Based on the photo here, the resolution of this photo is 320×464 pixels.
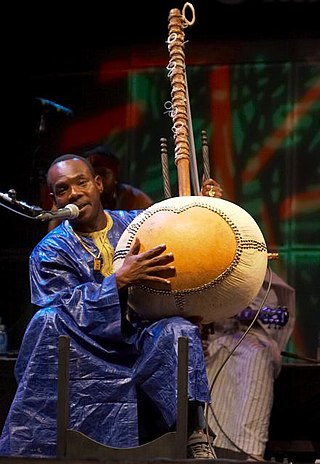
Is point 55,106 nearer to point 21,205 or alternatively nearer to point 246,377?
point 246,377

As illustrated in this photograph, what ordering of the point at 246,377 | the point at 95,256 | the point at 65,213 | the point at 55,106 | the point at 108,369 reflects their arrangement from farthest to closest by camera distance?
the point at 55,106 → the point at 246,377 → the point at 95,256 → the point at 65,213 → the point at 108,369

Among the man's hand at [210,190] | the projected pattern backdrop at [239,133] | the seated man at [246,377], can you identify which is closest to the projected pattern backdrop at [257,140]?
the projected pattern backdrop at [239,133]

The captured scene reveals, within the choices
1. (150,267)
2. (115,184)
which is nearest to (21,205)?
(150,267)

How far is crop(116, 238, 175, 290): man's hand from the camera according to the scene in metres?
3.88

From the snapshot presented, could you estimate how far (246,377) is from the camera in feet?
19.1

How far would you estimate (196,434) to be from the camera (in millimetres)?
3910

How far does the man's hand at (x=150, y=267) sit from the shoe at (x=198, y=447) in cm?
56

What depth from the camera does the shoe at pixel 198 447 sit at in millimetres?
3887

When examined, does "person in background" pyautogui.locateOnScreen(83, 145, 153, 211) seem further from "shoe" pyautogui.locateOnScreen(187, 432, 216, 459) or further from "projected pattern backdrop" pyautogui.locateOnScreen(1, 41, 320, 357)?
"shoe" pyautogui.locateOnScreen(187, 432, 216, 459)

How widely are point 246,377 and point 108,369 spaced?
1.87 metres

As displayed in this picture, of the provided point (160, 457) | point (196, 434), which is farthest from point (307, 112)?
point (160, 457)

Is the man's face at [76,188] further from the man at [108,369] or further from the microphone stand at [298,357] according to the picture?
the microphone stand at [298,357]

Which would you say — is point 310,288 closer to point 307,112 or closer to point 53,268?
point 307,112

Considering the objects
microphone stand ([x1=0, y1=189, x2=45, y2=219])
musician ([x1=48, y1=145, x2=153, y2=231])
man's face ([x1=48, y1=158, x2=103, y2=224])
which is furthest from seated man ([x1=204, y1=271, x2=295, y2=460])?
microphone stand ([x1=0, y1=189, x2=45, y2=219])
